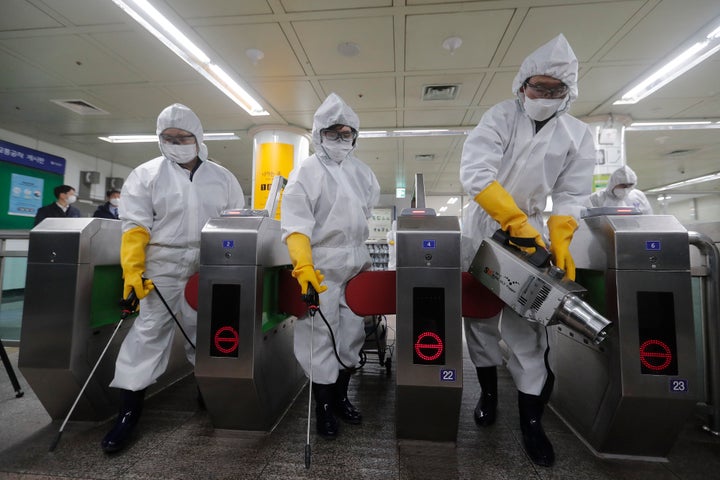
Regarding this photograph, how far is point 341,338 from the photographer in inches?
62.9

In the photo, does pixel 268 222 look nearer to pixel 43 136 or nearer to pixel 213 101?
pixel 213 101

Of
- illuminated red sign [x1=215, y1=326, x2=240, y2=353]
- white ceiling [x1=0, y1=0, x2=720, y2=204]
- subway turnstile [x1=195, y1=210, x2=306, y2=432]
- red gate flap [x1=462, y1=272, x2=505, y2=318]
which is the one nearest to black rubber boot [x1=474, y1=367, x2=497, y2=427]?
red gate flap [x1=462, y1=272, x2=505, y2=318]

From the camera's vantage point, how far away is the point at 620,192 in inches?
134

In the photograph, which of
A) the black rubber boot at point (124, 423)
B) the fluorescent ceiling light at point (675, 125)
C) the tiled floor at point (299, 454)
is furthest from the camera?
the fluorescent ceiling light at point (675, 125)

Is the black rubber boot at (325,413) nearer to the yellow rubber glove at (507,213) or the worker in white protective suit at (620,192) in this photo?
the yellow rubber glove at (507,213)

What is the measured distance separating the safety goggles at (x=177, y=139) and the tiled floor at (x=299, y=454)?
4.53ft

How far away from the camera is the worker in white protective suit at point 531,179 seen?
1372 millimetres

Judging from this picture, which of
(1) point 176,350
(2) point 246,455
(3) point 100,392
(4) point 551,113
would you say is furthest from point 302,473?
(4) point 551,113

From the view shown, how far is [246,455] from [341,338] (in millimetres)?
595

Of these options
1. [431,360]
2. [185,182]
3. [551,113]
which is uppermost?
[551,113]

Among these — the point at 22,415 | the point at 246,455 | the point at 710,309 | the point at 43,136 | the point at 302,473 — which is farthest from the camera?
the point at 43,136

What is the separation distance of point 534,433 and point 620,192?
308 cm

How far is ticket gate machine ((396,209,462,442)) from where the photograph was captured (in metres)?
1.30

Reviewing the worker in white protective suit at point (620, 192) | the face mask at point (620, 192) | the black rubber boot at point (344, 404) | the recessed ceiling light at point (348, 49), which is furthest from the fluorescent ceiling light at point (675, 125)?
the black rubber boot at point (344, 404)
